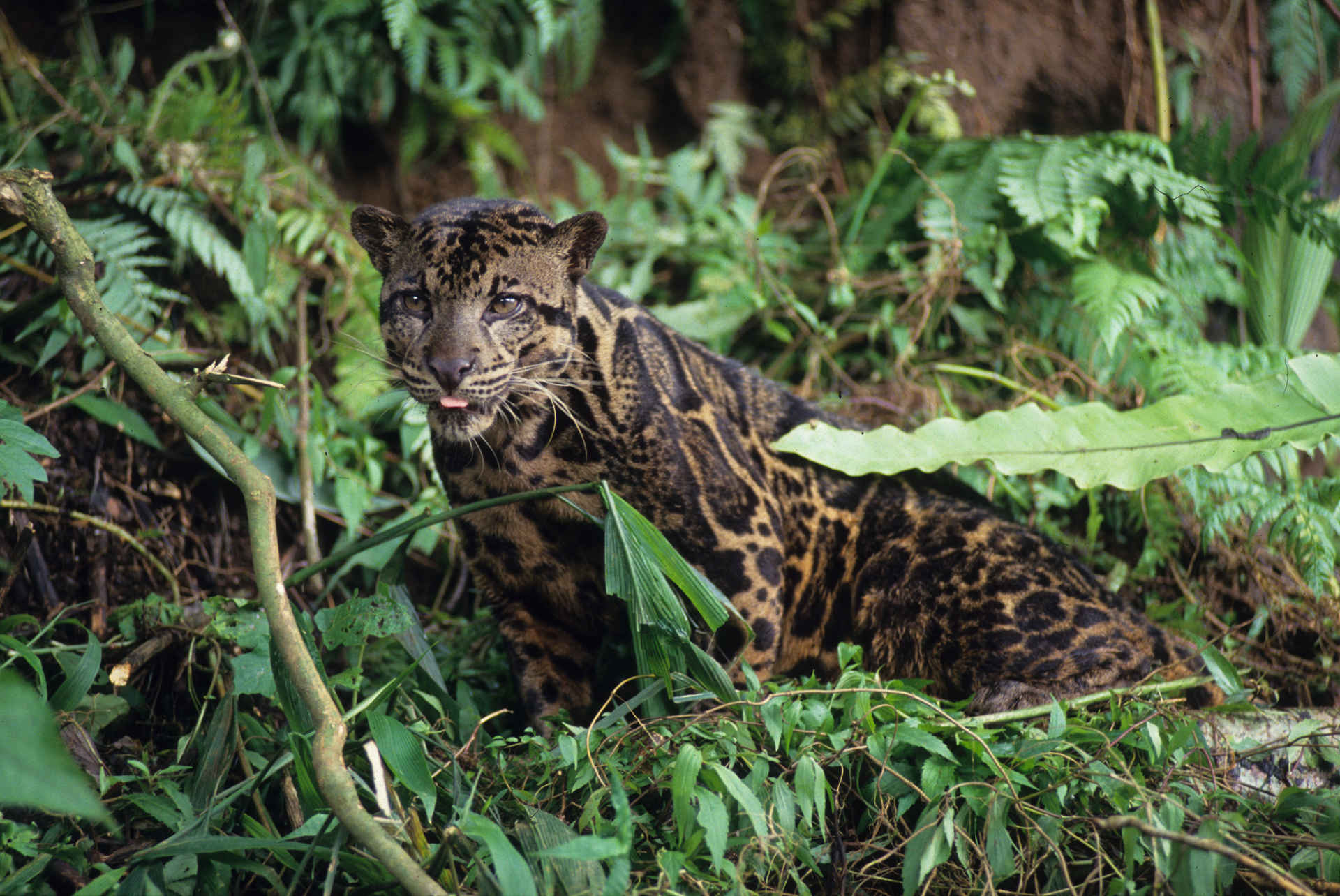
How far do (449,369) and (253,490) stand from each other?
2.60ft

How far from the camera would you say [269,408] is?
4598 millimetres

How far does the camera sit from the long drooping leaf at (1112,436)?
3.43 m

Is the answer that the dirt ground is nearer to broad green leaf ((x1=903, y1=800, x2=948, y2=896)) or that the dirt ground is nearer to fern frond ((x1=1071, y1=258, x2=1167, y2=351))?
fern frond ((x1=1071, y1=258, x2=1167, y2=351))

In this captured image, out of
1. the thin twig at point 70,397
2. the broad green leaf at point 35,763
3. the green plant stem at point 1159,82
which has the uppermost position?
the green plant stem at point 1159,82

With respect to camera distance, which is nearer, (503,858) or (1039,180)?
(503,858)

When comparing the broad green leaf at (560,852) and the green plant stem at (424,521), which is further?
the green plant stem at (424,521)

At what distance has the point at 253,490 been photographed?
276cm

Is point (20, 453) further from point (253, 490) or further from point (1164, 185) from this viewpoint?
point (1164, 185)

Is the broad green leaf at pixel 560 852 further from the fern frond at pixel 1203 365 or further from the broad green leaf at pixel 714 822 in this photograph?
the fern frond at pixel 1203 365

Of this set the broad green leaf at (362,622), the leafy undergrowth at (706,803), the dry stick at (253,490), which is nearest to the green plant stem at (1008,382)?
the leafy undergrowth at (706,803)

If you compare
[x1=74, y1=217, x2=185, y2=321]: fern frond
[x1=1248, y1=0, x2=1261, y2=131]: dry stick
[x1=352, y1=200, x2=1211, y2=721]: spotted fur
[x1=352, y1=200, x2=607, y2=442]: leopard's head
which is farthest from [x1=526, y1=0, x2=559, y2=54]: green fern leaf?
[x1=1248, y1=0, x2=1261, y2=131]: dry stick

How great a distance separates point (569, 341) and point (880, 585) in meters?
1.59

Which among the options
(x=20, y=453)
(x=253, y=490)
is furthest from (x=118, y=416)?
(x=253, y=490)

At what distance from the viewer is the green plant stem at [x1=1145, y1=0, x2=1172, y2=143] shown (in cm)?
622
